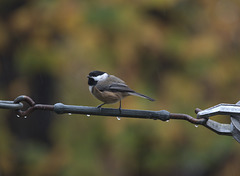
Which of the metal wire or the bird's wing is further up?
the bird's wing

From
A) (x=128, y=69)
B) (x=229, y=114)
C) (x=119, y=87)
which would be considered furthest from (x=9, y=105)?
(x=128, y=69)

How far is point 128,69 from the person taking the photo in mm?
4570

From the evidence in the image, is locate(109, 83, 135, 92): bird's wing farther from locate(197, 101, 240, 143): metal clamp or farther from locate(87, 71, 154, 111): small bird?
locate(197, 101, 240, 143): metal clamp

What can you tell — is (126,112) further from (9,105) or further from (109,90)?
(109,90)

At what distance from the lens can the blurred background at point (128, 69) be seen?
4.25m

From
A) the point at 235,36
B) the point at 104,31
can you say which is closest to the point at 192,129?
the point at 235,36

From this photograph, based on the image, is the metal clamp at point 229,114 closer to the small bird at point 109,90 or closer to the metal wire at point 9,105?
the metal wire at point 9,105

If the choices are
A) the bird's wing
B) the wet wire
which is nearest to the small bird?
the bird's wing

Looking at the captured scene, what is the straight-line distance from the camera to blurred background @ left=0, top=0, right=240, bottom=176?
4.25 meters

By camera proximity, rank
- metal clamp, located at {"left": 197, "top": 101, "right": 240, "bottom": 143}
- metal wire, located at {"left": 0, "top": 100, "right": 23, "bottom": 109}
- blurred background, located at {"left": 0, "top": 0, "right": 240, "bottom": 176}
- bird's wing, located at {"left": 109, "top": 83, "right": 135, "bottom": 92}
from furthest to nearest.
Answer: blurred background, located at {"left": 0, "top": 0, "right": 240, "bottom": 176} < bird's wing, located at {"left": 109, "top": 83, "right": 135, "bottom": 92} < metal wire, located at {"left": 0, "top": 100, "right": 23, "bottom": 109} < metal clamp, located at {"left": 197, "top": 101, "right": 240, "bottom": 143}

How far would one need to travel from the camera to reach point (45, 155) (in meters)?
4.90

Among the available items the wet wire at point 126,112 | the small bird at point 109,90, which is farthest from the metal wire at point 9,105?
the small bird at point 109,90

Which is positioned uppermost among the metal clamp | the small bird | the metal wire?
the small bird

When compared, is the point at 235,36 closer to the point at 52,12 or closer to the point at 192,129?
the point at 192,129
